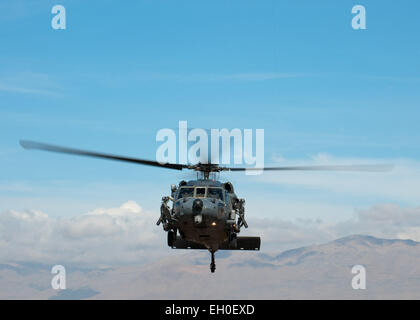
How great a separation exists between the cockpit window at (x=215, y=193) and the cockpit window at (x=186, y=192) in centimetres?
124

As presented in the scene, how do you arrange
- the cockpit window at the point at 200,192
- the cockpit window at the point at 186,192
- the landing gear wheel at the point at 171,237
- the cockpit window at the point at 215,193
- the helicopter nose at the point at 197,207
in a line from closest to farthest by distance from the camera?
the helicopter nose at the point at 197,207 → the cockpit window at the point at 200,192 → the cockpit window at the point at 186,192 → the cockpit window at the point at 215,193 → the landing gear wheel at the point at 171,237

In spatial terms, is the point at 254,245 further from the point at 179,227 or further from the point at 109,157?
the point at 109,157

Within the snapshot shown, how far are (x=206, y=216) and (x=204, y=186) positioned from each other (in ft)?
10.2

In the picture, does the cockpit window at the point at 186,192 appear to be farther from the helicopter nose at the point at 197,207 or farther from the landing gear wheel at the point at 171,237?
the landing gear wheel at the point at 171,237

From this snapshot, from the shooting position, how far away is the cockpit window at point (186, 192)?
161 feet

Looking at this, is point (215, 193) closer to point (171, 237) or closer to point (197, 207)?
point (197, 207)

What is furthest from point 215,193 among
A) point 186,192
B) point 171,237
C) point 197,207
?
point 171,237

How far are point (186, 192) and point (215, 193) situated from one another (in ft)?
7.02
